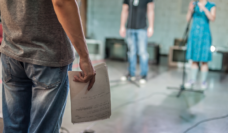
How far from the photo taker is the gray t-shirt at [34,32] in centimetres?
76

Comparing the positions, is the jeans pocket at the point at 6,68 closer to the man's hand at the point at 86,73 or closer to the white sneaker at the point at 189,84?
the man's hand at the point at 86,73

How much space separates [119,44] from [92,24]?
3.33 feet

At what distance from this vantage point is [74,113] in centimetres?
89

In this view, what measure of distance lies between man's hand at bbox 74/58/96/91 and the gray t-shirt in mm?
75

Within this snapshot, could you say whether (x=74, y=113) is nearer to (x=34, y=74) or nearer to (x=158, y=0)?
(x=34, y=74)

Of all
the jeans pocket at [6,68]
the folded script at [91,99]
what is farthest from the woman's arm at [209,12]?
the jeans pocket at [6,68]

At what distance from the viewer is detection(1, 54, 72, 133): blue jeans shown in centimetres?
79

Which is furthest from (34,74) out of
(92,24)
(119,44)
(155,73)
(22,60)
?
(92,24)

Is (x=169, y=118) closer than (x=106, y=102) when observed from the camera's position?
No

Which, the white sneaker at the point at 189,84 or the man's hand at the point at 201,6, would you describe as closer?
the man's hand at the point at 201,6

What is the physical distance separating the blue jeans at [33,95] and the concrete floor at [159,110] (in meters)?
0.93

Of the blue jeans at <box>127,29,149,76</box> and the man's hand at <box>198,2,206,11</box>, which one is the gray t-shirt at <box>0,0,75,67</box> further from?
the blue jeans at <box>127,29,149,76</box>

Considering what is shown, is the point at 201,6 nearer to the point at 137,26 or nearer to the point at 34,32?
the point at 137,26

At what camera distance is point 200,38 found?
286cm
